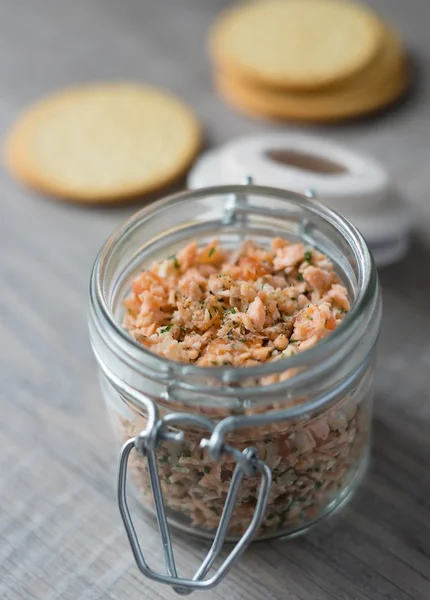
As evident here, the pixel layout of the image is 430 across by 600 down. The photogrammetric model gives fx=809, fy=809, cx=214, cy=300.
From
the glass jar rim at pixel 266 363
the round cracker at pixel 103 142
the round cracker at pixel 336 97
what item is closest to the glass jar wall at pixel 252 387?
the glass jar rim at pixel 266 363

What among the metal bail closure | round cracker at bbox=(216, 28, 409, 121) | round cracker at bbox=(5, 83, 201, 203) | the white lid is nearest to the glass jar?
the metal bail closure

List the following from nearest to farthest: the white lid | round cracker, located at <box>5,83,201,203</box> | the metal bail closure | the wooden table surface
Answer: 1. the metal bail closure
2. the wooden table surface
3. the white lid
4. round cracker, located at <box>5,83,201,203</box>

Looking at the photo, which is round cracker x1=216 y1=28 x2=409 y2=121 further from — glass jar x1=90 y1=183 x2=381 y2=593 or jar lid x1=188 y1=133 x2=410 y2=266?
glass jar x1=90 y1=183 x2=381 y2=593

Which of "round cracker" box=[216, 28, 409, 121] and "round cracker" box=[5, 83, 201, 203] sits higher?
"round cracker" box=[216, 28, 409, 121]

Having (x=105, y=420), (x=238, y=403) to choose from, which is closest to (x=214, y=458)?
(x=238, y=403)

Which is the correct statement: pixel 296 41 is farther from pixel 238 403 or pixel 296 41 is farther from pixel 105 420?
pixel 238 403

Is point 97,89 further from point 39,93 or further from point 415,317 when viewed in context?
point 415,317

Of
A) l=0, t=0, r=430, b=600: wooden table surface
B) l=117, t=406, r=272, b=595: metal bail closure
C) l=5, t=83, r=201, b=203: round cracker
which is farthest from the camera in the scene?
l=5, t=83, r=201, b=203: round cracker
